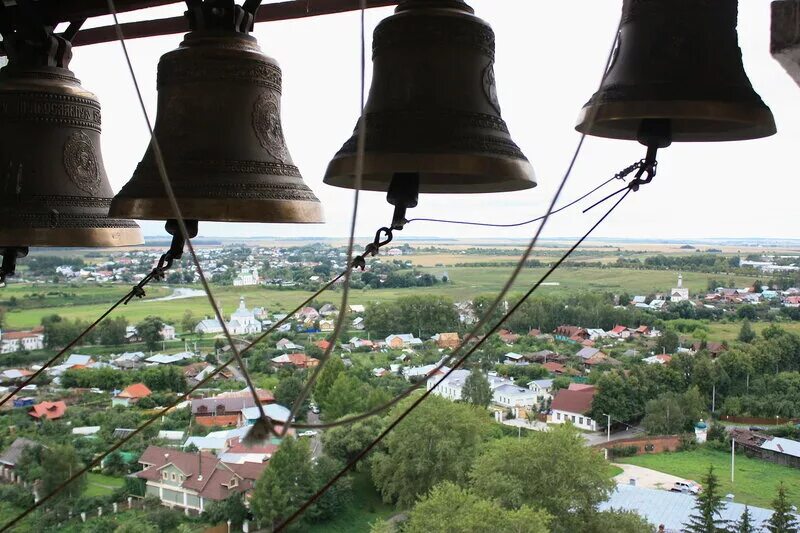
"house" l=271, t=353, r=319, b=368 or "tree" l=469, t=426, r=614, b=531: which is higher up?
"house" l=271, t=353, r=319, b=368

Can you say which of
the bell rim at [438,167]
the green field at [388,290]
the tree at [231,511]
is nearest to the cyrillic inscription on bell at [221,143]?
the bell rim at [438,167]

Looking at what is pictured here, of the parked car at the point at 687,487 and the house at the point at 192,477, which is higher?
the parked car at the point at 687,487

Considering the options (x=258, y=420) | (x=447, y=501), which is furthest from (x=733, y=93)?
(x=447, y=501)

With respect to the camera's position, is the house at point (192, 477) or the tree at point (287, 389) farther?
the house at point (192, 477)

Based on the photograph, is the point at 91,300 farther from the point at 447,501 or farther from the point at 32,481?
the point at 447,501

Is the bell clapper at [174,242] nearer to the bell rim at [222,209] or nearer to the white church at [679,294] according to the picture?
the bell rim at [222,209]

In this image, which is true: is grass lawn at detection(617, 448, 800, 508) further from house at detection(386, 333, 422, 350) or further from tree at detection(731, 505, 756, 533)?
house at detection(386, 333, 422, 350)

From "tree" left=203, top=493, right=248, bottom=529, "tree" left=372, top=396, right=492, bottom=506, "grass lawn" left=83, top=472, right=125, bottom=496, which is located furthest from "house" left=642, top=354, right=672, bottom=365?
"grass lawn" left=83, top=472, right=125, bottom=496
